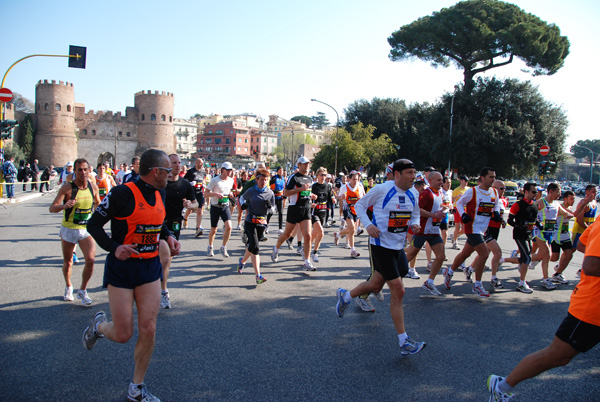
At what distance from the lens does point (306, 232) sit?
7676 millimetres

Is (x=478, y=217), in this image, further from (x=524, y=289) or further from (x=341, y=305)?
(x=341, y=305)

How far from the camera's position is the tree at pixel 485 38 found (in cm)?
3512

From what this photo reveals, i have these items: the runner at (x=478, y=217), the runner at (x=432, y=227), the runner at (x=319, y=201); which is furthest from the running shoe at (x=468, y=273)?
the runner at (x=319, y=201)

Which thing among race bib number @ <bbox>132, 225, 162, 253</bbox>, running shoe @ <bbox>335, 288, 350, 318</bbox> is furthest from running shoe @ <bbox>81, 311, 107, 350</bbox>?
running shoe @ <bbox>335, 288, 350, 318</bbox>

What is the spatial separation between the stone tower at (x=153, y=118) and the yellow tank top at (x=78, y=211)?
7397cm

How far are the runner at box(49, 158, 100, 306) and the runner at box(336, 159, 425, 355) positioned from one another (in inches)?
138

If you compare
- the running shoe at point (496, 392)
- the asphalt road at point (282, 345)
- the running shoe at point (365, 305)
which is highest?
the running shoe at point (496, 392)

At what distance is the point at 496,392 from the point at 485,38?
38454mm

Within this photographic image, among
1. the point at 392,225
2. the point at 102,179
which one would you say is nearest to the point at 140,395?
the point at 392,225

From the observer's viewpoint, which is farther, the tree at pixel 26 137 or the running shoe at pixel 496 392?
the tree at pixel 26 137

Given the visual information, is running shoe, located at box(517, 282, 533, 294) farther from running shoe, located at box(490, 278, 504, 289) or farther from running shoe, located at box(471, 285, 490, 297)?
running shoe, located at box(471, 285, 490, 297)

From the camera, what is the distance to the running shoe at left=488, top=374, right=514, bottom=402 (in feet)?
10.3

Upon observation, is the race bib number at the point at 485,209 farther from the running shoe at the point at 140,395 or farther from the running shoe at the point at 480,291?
the running shoe at the point at 140,395

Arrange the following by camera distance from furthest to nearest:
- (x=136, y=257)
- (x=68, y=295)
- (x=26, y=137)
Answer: (x=26, y=137), (x=68, y=295), (x=136, y=257)
